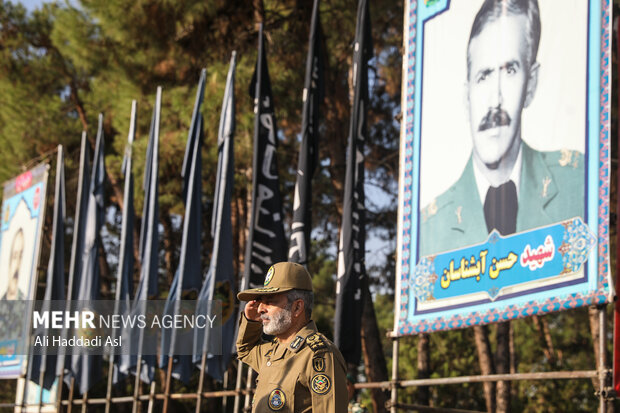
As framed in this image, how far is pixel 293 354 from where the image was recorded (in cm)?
324

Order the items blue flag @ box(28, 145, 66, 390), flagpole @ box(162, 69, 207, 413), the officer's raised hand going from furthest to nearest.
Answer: blue flag @ box(28, 145, 66, 390) → flagpole @ box(162, 69, 207, 413) → the officer's raised hand

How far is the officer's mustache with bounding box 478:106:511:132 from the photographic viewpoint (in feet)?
20.0

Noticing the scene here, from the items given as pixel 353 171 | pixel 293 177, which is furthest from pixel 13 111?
pixel 353 171

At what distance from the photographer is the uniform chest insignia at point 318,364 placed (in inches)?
123

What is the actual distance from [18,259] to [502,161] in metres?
9.20

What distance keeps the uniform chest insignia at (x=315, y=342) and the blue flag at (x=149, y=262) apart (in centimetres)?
646

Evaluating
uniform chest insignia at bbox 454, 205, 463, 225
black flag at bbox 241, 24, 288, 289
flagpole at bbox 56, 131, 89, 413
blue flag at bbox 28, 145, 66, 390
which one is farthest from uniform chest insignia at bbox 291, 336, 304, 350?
blue flag at bbox 28, 145, 66, 390

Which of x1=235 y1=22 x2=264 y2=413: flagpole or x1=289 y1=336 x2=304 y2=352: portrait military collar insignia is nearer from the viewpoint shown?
x1=289 y1=336 x2=304 y2=352: portrait military collar insignia

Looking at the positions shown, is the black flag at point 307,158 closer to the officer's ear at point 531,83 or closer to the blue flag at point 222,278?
the blue flag at point 222,278

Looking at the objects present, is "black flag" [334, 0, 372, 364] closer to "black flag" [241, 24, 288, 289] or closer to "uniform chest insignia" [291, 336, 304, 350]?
"black flag" [241, 24, 288, 289]

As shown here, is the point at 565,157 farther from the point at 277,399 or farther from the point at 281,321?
the point at 277,399

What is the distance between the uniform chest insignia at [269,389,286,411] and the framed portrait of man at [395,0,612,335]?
2.62 metres

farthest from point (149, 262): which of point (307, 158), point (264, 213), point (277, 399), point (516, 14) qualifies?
point (277, 399)

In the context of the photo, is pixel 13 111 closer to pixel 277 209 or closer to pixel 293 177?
pixel 293 177
